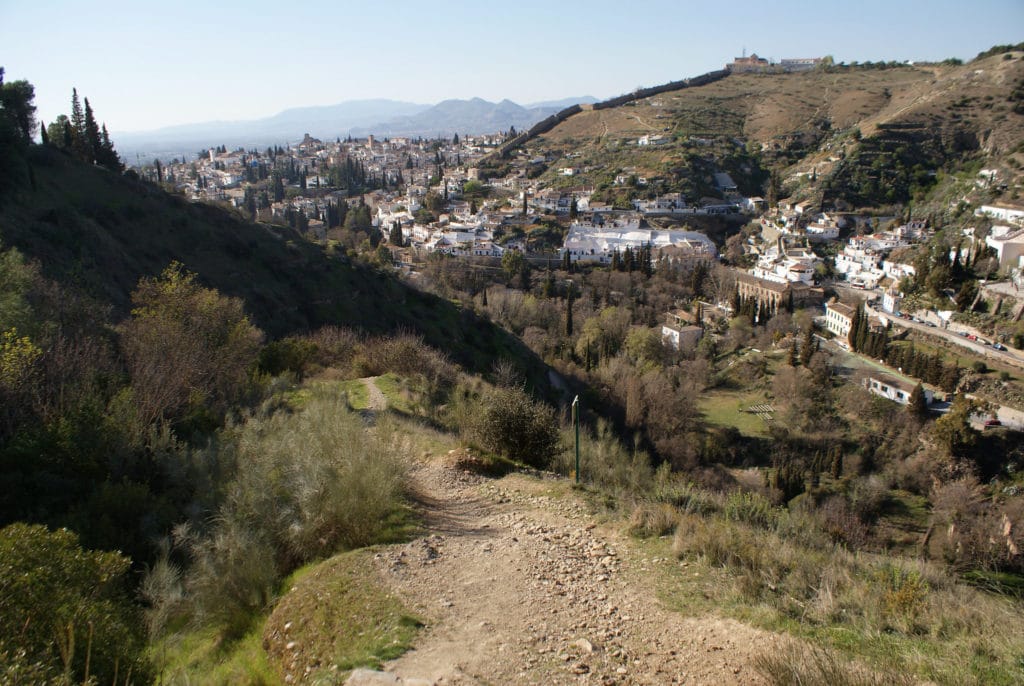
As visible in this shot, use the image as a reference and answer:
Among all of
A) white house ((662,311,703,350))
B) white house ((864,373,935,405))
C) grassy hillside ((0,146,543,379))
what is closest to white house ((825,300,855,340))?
white house ((864,373,935,405))

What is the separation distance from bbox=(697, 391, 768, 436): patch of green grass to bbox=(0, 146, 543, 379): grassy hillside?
8.18 m

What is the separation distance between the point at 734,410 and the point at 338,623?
80.0 ft

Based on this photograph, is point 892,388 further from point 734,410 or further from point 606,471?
point 606,471

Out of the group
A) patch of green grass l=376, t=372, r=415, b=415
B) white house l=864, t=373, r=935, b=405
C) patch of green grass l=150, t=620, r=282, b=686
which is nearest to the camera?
patch of green grass l=150, t=620, r=282, b=686

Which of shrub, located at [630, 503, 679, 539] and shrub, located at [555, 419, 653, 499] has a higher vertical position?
shrub, located at [630, 503, 679, 539]

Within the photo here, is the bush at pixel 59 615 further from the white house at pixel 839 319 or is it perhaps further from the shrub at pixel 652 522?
the white house at pixel 839 319

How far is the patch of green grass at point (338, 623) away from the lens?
4.00 meters

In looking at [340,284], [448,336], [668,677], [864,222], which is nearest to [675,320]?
[448,336]

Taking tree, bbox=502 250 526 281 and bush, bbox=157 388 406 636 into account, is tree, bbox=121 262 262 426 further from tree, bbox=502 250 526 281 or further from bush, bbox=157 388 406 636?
tree, bbox=502 250 526 281

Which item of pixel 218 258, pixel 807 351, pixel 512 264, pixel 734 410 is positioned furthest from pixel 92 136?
pixel 807 351

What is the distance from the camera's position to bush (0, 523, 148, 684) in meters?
3.00

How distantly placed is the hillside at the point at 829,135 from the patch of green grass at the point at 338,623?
47.6 meters

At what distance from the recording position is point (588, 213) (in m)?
52.2

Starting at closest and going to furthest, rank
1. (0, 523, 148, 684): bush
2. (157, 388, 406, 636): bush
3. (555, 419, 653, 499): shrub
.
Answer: (0, 523, 148, 684): bush → (157, 388, 406, 636): bush → (555, 419, 653, 499): shrub
